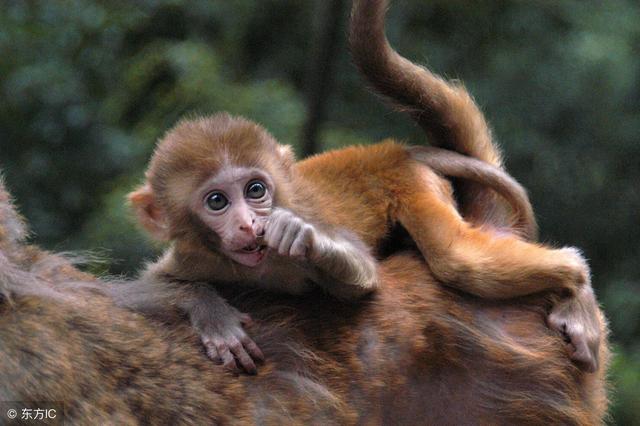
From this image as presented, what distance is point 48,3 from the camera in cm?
753

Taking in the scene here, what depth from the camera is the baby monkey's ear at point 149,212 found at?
4578mm

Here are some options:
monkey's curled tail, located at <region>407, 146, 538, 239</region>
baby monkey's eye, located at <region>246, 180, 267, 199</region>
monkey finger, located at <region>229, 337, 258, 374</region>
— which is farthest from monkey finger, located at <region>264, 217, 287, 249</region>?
monkey's curled tail, located at <region>407, 146, 538, 239</region>

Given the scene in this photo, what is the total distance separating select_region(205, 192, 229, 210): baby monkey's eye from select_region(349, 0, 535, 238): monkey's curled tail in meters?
0.88

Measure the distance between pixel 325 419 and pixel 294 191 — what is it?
1083 millimetres

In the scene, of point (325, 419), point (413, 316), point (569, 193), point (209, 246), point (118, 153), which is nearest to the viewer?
point (325, 419)

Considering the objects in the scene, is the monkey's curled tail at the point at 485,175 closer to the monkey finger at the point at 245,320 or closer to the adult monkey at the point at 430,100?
the adult monkey at the point at 430,100

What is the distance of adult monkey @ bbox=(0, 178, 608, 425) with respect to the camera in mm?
3363

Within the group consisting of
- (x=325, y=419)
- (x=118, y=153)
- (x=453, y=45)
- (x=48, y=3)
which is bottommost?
(x=325, y=419)

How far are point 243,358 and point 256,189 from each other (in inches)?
34.3

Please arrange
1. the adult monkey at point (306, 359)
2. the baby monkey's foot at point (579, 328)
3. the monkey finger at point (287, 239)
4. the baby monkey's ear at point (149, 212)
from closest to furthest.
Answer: the adult monkey at point (306, 359)
the monkey finger at point (287, 239)
the baby monkey's foot at point (579, 328)
the baby monkey's ear at point (149, 212)

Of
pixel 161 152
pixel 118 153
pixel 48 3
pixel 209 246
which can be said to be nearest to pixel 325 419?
pixel 209 246

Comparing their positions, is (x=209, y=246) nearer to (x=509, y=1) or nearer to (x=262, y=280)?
(x=262, y=280)

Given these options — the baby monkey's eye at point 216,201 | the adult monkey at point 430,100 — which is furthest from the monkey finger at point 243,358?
the adult monkey at point 430,100

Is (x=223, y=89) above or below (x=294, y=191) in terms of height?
above
